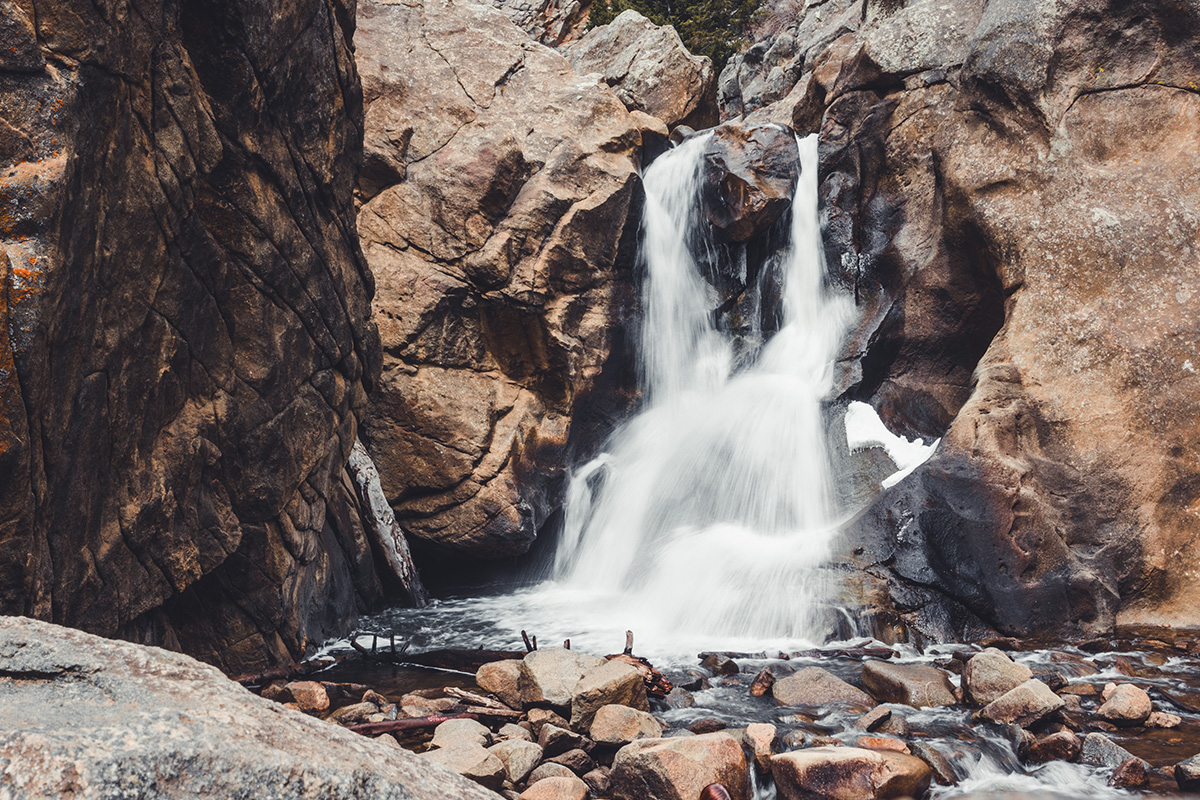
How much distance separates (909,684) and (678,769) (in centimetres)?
280

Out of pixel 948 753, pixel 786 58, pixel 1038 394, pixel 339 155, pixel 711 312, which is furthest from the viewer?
pixel 786 58

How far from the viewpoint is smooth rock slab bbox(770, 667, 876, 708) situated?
6262 mm

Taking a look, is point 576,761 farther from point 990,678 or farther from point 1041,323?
point 1041,323

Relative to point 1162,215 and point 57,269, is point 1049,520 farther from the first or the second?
point 57,269

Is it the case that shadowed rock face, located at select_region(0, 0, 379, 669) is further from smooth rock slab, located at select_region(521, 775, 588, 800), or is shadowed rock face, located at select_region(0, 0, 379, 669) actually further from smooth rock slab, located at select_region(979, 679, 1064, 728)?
smooth rock slab, located at select_region(979, 679, 1064, 728)

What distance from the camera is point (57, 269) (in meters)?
4.03

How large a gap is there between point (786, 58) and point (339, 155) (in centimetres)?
2024

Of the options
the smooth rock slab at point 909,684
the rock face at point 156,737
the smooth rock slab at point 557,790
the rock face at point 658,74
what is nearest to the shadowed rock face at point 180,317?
the rock face at point 156,737

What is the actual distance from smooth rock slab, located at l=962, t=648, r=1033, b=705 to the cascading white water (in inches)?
88.0

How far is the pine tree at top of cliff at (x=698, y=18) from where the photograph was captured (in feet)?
87.9

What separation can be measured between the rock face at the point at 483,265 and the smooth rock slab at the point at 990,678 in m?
7.03

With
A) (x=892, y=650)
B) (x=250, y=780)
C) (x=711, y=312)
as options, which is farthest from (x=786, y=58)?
(x=250, y=780)

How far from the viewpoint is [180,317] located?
580 centimetres

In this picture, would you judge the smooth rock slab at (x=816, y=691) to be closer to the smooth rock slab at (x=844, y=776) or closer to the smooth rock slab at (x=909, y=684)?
the smooth rock slab at (x=909, y=684)
